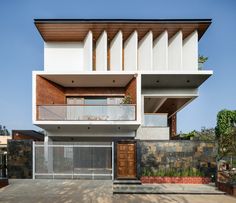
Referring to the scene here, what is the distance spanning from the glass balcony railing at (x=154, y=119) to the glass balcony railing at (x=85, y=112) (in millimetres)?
2340

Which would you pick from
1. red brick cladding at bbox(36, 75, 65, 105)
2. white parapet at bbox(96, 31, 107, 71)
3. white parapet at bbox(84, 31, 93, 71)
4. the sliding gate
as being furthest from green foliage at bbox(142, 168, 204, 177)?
red brick cladding at bbox(36, 75, 65, 105)

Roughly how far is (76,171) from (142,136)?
18.1 feet

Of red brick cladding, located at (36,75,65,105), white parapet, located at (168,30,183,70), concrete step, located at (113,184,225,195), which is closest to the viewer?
concrete step, located at (113,184,225,195)

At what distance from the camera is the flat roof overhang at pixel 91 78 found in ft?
57.6

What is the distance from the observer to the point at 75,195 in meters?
11.5

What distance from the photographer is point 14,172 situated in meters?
15.4

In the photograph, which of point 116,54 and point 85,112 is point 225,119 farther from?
point 85,112

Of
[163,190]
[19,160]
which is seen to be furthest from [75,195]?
[19,160]

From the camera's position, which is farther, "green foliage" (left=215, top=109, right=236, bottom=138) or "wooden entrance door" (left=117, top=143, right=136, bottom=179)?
"green foliage" (left=215, top=109, right=236, bottom=138)

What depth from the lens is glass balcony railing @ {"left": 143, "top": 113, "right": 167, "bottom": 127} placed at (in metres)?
18.8

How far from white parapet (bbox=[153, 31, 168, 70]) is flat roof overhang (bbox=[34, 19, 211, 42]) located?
50cm

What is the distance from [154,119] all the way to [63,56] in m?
8.30

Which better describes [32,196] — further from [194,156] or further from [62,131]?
[194,156]

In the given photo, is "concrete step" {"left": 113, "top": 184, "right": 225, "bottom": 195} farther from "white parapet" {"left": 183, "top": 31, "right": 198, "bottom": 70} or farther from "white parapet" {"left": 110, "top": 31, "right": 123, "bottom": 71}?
"white parapet" {"left": 183, "top": 31, "right": 198, "bottom": 70}
